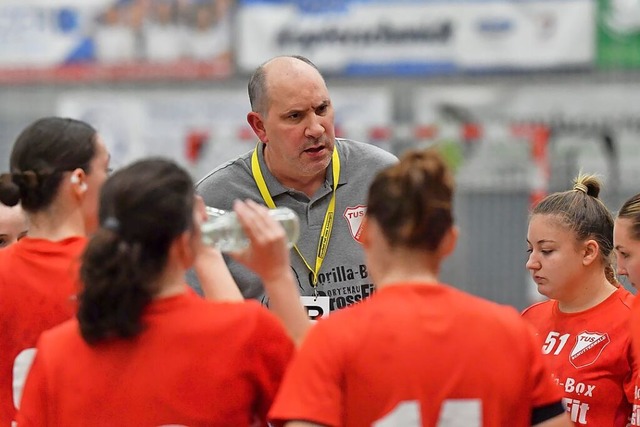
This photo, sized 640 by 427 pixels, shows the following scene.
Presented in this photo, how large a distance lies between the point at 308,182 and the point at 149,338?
77.1 inches

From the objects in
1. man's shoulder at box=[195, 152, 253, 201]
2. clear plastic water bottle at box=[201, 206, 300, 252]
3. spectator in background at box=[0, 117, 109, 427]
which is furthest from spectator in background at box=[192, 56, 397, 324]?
clear plastic water bottle at box=[201, 206, 300, 252]

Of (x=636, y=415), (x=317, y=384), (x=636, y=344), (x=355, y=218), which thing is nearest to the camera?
(x=317, y=384)

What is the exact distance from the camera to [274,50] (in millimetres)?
14773

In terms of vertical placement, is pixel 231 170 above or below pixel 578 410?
above

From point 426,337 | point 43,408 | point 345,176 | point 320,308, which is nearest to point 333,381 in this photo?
point 426,337

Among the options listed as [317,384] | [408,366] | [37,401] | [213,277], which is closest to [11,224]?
[213,277]

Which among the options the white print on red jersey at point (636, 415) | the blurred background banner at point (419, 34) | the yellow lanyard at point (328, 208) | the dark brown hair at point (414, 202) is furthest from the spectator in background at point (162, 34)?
the dark brown hair at point (414, 202)

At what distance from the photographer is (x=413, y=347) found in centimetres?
342

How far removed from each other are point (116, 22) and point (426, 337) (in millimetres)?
12440

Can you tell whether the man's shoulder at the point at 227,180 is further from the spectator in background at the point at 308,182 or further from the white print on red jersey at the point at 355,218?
the white print on red jersey at the point at 355,218

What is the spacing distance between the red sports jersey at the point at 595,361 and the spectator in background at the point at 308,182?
0.81m

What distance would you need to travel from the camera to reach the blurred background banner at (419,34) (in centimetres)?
1386

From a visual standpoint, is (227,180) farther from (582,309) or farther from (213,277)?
(582,309)

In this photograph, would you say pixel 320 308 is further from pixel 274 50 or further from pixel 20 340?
pixel 274 50
